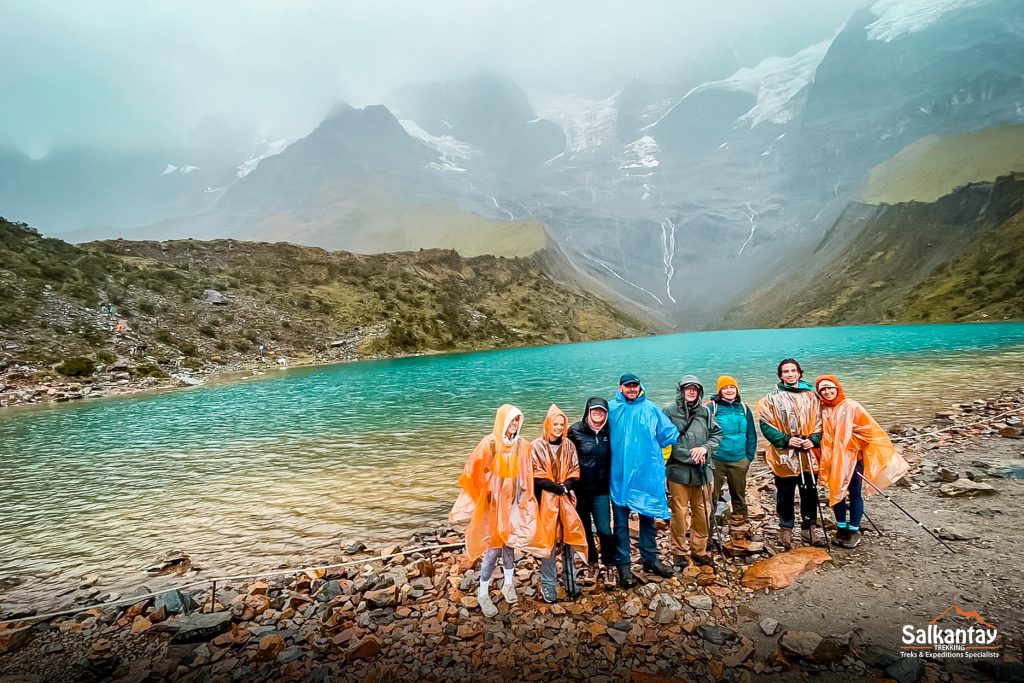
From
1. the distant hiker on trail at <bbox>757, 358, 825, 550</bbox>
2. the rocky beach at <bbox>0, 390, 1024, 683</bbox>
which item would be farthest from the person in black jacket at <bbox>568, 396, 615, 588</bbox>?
the distant hiker on trail at <bbox>757, 358, 825, 550</bbox>

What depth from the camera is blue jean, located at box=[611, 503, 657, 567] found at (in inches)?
280

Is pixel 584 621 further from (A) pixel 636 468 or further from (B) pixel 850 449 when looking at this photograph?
(B) pixel 850 449

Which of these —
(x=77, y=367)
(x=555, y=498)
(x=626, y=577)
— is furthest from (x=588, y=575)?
(x=77, y=367)

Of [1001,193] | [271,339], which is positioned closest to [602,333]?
[271,339]

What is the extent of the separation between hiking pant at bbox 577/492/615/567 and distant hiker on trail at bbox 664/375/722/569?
43.7 inches

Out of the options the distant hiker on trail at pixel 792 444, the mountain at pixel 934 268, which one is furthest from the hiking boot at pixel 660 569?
the mountain at pixel 934 268

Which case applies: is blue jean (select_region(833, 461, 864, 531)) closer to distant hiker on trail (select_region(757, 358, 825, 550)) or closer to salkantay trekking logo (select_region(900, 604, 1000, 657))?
distant hiker on trail (select_region(757, 358, 825, 550))

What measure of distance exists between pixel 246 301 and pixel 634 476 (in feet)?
302

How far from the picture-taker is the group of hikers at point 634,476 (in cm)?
685

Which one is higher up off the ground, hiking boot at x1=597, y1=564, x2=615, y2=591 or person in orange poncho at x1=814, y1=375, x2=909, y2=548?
person in orange poncho at x1=814, y1=375, x2=909, y2=548

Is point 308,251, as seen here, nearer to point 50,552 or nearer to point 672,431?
point 50,552

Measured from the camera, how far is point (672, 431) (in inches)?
283

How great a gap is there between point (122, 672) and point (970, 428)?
21.6m

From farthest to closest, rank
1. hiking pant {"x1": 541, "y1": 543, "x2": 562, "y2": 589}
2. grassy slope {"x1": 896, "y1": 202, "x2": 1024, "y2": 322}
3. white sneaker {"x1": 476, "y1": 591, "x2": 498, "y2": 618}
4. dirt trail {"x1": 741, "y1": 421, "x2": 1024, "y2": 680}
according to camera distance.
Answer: grassy slope {"x1": 896, "y1": 202, "x2": 1024, "y2": 322}, hiking pant {"x1": 541, "y1": 543, "x2": 562, "y2": 589}, white sneaker {"x1": 476, "y1": 591, "x2": 498, "y2": 618}, dirt trail {"x1": 741, "y1": 421, "x2": 1024, "y2": 680}
